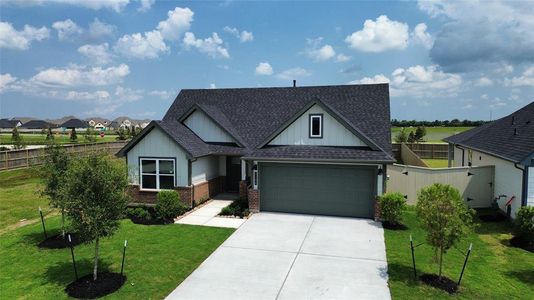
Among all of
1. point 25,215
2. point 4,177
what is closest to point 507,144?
point 25,215

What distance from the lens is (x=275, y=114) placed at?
22.4 m

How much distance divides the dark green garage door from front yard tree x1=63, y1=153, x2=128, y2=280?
8309 millimetres

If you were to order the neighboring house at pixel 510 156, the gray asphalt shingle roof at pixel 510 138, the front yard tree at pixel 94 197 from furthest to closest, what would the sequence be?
the gray asphalt shingle roof at pixel 510 138, the neighboring house at pixel 510 156, the front yard tree at pixel 94 197

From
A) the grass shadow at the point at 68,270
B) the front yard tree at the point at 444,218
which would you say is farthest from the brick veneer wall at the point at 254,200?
the front yard tree at the point at 444,218

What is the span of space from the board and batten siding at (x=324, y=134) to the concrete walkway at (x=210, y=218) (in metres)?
4.33

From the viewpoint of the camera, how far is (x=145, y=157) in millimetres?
17828

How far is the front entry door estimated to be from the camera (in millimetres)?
21000

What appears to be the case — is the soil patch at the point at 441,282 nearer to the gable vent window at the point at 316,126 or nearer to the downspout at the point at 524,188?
the downspout at the point at 524,188

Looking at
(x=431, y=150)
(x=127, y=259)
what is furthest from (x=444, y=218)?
(x=431, y=150)

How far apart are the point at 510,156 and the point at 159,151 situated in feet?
51.1

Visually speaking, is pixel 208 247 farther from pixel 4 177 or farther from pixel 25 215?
pixel 4 177

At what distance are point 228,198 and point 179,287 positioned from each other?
10.7 m

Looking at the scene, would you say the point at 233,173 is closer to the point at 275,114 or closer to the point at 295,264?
the point at 275,114

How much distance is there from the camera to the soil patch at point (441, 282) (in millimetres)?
8894
